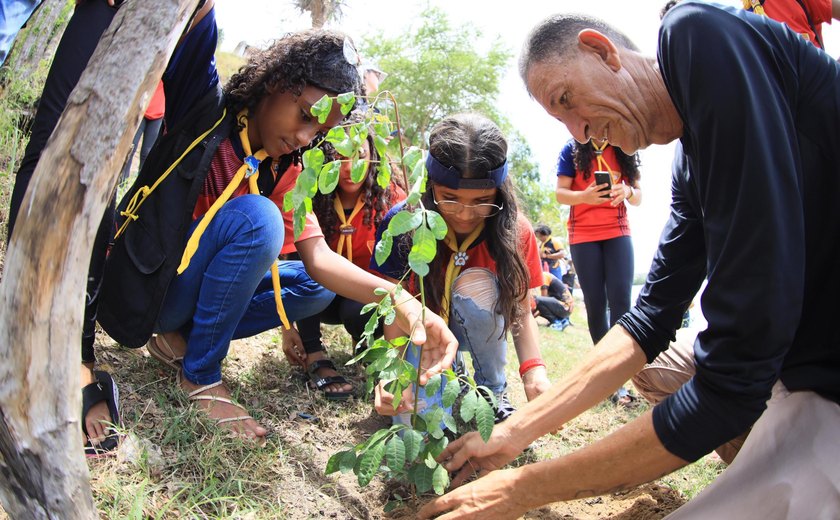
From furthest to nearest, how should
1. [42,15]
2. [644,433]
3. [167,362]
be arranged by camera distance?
[42,15], [167,362], [644,433]

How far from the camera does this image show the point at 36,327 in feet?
4.18

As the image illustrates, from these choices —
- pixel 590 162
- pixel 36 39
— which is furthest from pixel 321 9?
pixel 590 162

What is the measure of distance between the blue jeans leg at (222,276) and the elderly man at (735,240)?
100 cm

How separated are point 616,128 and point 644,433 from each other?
800 mm

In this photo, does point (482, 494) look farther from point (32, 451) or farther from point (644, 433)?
point (32, 451)

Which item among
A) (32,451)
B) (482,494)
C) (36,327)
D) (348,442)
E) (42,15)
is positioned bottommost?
(348,442)

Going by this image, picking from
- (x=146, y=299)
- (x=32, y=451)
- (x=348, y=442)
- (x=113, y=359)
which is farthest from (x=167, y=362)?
(x=32, y=451)

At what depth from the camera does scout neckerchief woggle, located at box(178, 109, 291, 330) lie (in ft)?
7.56

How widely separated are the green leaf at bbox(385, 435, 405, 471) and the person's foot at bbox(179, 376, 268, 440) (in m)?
0.68

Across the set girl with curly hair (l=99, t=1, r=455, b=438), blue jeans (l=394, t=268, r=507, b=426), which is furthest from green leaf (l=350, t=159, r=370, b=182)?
blue jeans (l=394, t=268, r=507, b=426)

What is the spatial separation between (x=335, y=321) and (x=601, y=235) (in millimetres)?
1572

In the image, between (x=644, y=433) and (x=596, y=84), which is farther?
(x=596, y=84)

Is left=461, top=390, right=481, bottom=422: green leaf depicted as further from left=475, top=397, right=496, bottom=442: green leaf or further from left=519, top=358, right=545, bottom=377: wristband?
left=519, top=358, right=545, bottom=377: wristband

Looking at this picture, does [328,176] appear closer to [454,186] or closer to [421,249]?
[421,249]
